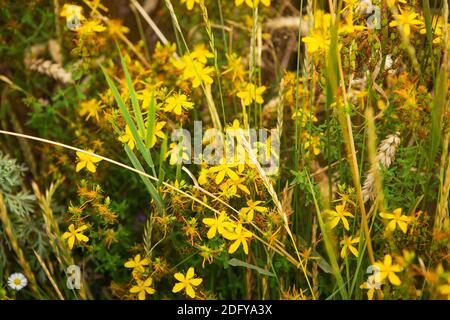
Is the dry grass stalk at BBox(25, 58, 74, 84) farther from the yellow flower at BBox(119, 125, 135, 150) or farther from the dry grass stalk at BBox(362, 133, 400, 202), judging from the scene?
the dry grass stalk at BBox(362, 133, 400, 202)

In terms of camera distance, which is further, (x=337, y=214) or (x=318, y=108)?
(x=318, y=108)

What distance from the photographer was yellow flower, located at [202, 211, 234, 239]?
4.89 feet

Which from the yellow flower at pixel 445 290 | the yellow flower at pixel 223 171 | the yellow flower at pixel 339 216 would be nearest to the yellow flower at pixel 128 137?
the yellow flower at pixel 223 171

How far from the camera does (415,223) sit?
150cm

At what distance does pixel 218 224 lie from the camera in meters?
1.52

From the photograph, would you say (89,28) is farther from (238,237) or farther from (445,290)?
(445,290)

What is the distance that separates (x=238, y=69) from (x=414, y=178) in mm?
662

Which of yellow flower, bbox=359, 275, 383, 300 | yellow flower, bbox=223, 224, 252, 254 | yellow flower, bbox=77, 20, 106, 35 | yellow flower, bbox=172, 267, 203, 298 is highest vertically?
yellow flower, bbox=77, 20, 106, 35

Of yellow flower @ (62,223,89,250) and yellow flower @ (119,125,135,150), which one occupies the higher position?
yellow flower @ (119,125,135,150)

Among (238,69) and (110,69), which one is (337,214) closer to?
(238,69)

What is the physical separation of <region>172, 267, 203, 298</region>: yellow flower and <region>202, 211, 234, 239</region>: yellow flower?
13cm

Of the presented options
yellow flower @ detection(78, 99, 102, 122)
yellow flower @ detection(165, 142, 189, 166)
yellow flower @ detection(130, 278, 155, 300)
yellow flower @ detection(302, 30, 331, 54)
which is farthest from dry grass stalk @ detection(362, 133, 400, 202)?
yellow flower @ detection(78, 99, 102, 122)

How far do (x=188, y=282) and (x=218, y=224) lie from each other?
191 millimetres
